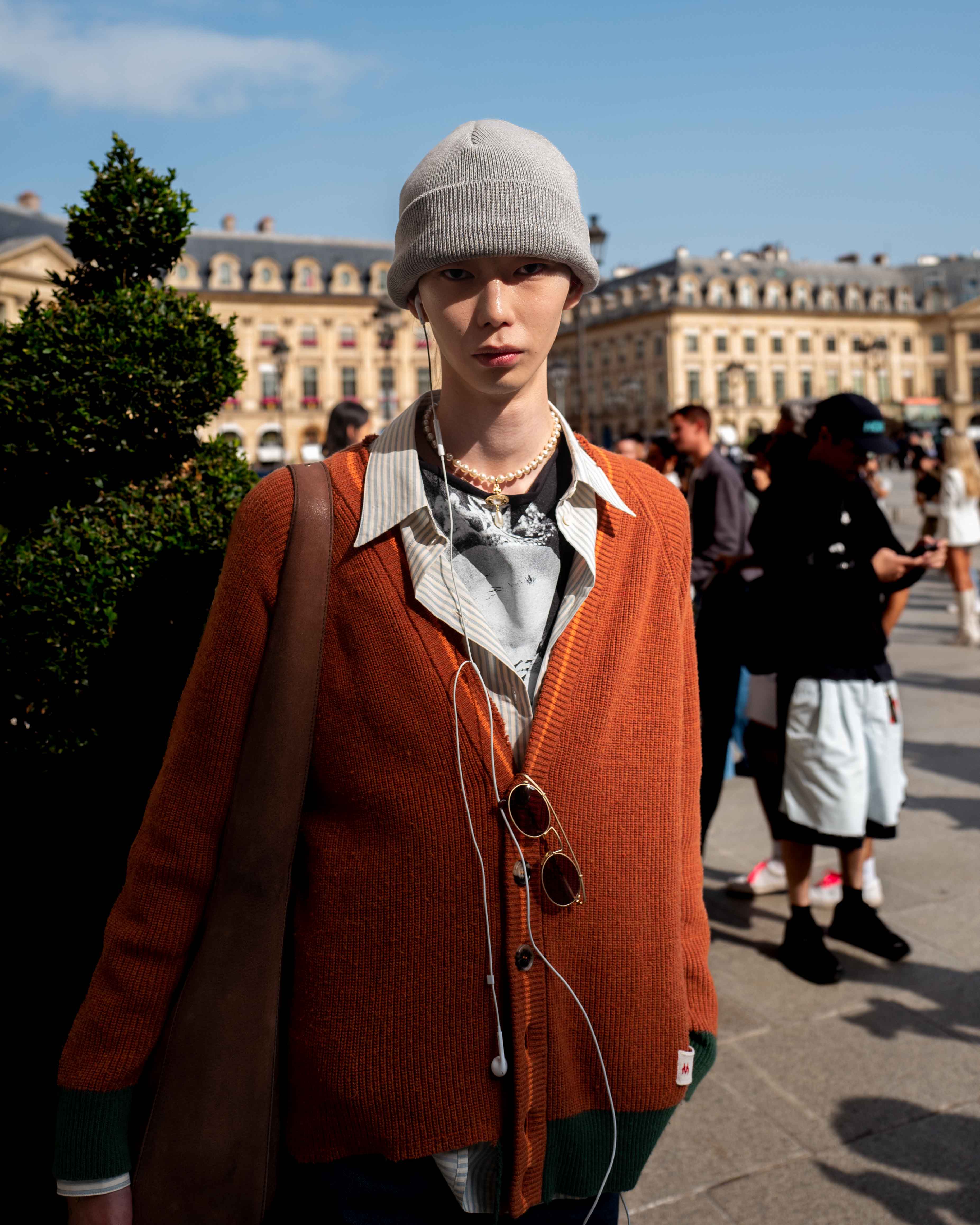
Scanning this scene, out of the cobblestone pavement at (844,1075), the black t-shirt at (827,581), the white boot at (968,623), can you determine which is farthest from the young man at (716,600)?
the white boot at (968,623)

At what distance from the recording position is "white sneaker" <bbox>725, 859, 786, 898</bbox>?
15.7 feet

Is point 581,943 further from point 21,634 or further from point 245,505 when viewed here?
point 21,634

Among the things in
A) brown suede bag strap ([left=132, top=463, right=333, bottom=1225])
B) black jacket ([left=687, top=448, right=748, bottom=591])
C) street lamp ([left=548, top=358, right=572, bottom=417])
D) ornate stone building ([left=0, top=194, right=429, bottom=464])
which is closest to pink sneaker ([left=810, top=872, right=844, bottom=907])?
black jacket ([left=687, top=448, right=748, bottom=591])

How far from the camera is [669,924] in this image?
1544 mm

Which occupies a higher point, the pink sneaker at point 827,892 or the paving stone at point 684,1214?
the pink sneaker at point 827,892

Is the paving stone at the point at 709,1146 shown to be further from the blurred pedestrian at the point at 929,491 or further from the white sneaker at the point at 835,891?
the blurred pedestrian at the point at 929,491

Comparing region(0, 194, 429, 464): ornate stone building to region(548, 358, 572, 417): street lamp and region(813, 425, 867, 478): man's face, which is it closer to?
region(548, 358, 572, 417): street lamp

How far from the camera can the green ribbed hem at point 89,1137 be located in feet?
4.42

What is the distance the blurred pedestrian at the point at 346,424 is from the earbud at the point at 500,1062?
16.1 ft

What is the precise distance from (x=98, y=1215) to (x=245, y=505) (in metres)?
0.94

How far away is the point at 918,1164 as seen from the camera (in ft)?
9.23

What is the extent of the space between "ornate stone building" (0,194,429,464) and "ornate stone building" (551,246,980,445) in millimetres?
15240

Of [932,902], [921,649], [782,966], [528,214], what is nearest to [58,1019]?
[528,214]

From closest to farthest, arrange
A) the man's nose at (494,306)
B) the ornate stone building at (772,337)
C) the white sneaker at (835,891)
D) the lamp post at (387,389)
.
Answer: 1. the man's nose at (494,306)
2. the white sneaker at (835,891)
3. the lamp post at (387,389)
4. the ornate stone building at (772,337)
